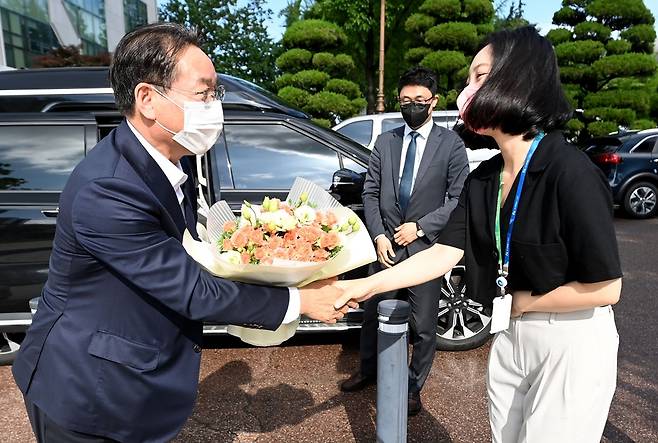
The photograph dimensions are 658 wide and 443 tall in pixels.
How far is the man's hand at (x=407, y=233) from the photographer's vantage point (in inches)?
120

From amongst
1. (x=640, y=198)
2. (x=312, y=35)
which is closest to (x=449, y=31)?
(x=312, y=35)

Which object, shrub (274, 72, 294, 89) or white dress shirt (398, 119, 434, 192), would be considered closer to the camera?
white dress shirt (398, 119, 434, 192)

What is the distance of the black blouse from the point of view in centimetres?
136

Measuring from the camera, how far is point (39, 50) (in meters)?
19.4

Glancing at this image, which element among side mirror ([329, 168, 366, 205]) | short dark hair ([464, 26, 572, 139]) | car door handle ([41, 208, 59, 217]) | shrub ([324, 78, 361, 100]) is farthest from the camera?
shrub ([324, 78, 361, 100])

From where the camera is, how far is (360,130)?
336 inches

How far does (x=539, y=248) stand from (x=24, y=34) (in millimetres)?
22282

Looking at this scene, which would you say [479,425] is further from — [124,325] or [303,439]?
[124,325]

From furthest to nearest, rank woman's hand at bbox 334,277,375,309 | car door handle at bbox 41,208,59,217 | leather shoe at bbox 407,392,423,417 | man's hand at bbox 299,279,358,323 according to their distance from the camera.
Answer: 1. car door handle at bbox 41,208,59,217
2. leather shoe at bbox 407,392,423,417
3. woman's hand at bbox 334,277,375,309
4. man's hand at bbox 299,279,358,323

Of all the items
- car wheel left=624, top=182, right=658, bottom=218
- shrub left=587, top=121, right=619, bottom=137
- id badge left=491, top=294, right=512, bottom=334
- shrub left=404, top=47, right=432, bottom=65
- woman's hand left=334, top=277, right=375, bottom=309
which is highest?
shrub left=404, top=47, right=432, bottom=65

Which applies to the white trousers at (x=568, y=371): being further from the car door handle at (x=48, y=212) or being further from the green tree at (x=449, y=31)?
the green tree at (x=449, y=31)

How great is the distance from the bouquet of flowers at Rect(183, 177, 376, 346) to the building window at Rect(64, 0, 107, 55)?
79.2 ft

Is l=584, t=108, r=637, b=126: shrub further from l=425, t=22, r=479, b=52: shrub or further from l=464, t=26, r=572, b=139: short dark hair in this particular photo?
l=464, t=26, r=572, b=139: short dark hair

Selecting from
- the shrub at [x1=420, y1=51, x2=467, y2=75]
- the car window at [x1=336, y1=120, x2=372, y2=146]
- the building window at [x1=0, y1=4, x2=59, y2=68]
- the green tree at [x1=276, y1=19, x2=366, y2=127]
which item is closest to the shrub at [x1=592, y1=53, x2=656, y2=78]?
the shrub at [x1=420, y1=51, x2=467, y2=75]
